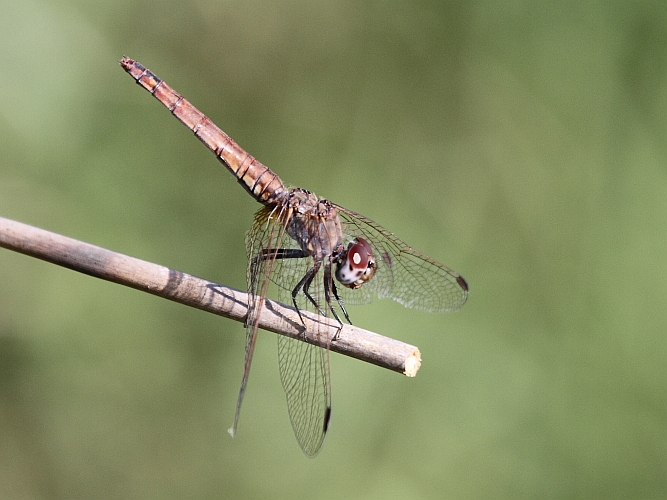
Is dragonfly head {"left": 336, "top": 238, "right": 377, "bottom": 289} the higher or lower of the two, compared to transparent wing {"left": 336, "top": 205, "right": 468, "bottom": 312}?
lower

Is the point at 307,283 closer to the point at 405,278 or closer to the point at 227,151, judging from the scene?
the point at 405,278

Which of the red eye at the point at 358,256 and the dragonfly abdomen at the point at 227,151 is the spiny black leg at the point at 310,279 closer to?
the red eye at the point at 358,256

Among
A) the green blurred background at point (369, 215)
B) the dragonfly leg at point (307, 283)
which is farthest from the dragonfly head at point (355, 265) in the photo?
the green blurred background at point (369, 215)

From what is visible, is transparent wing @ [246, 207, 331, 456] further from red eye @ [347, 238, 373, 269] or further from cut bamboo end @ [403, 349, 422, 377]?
cut bamboo end @ [403, 349, 422, 377]

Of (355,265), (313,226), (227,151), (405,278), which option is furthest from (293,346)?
(227,151)

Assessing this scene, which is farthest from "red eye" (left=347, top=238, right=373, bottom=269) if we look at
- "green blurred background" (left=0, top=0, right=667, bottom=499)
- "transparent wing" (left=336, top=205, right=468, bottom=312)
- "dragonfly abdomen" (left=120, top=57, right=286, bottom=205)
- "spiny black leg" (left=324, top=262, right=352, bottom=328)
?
"green blurred background" (left=0, top=0, right=667, bottom=499)
